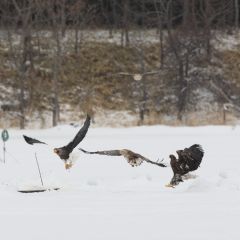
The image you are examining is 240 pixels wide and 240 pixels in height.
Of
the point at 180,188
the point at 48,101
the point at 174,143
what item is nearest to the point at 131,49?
the point at 48,101

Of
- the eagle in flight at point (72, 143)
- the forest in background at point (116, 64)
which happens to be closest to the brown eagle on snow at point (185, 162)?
the eagle in flight at point (72, 143)

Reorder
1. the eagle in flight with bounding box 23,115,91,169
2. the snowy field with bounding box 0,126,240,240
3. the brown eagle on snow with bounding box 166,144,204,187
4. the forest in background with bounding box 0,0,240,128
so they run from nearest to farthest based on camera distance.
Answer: the snowy field with bounding box 0,126,240,240 → the brown eagle on snow with bounding box 166,144,204,187 → the eagle in flight with bounding box 23,115,91,169 → the forest in background with bounding box 0,0,240,128

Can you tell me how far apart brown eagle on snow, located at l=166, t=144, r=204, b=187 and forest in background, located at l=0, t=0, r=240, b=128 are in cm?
1680

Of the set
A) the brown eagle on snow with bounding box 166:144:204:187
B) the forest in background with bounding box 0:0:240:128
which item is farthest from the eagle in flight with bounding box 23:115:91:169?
the forest in background with bounding box 0:0:240:128

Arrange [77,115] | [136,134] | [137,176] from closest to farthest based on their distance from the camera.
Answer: [137,176]
[136,134]
[77,115]

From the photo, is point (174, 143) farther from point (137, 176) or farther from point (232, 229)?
point (232, 229)

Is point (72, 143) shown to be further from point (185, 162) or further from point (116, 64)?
point (116, 64)

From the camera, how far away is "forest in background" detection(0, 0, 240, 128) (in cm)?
2798

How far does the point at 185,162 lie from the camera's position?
876cm

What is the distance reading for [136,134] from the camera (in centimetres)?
2086

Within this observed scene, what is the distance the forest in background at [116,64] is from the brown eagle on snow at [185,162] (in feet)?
55.1

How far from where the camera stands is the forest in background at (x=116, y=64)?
91.8 ft

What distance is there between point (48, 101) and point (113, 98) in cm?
322

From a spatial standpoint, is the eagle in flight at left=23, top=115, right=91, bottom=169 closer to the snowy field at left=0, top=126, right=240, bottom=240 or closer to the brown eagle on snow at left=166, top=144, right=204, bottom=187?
the snowy field at left=0, top=126, right=240, bottom=240
